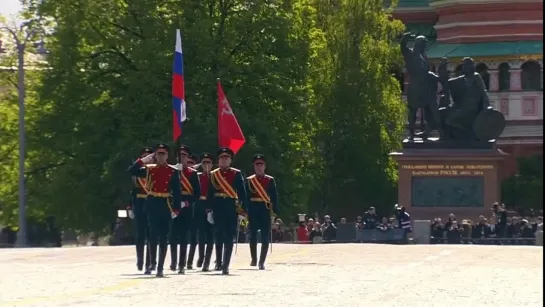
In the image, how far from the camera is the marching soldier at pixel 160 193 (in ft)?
77.8

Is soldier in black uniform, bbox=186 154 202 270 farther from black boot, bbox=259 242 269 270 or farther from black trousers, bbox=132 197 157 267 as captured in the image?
black boot, bbox=259 242 269 270

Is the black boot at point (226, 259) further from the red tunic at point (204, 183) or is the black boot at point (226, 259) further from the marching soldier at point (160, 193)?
the red tunic at point (204, 183)

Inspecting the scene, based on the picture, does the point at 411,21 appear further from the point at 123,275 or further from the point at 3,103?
the point at 123,275

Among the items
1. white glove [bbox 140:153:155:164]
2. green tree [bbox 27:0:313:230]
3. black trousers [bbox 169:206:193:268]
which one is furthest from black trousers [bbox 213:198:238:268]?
green tree [bbox 27:0:313:230]

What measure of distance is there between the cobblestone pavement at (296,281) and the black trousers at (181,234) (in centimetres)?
29

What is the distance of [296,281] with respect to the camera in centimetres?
2233

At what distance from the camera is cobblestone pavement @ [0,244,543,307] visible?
61.3ft

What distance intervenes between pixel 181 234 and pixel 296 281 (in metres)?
3.54

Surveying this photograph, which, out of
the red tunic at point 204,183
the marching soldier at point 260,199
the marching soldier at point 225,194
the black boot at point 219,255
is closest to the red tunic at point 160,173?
the marching soldier at point 225,194

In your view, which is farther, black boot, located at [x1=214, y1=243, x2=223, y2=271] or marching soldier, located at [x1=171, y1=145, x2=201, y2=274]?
black boot, located at [x1=214, y1=243, x2=223, y2=271]

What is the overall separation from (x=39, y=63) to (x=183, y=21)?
758cm

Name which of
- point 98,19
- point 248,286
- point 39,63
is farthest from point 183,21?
point 248,286

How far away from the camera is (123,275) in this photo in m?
24.1

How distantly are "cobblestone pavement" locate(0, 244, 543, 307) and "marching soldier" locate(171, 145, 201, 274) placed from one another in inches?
14.9
